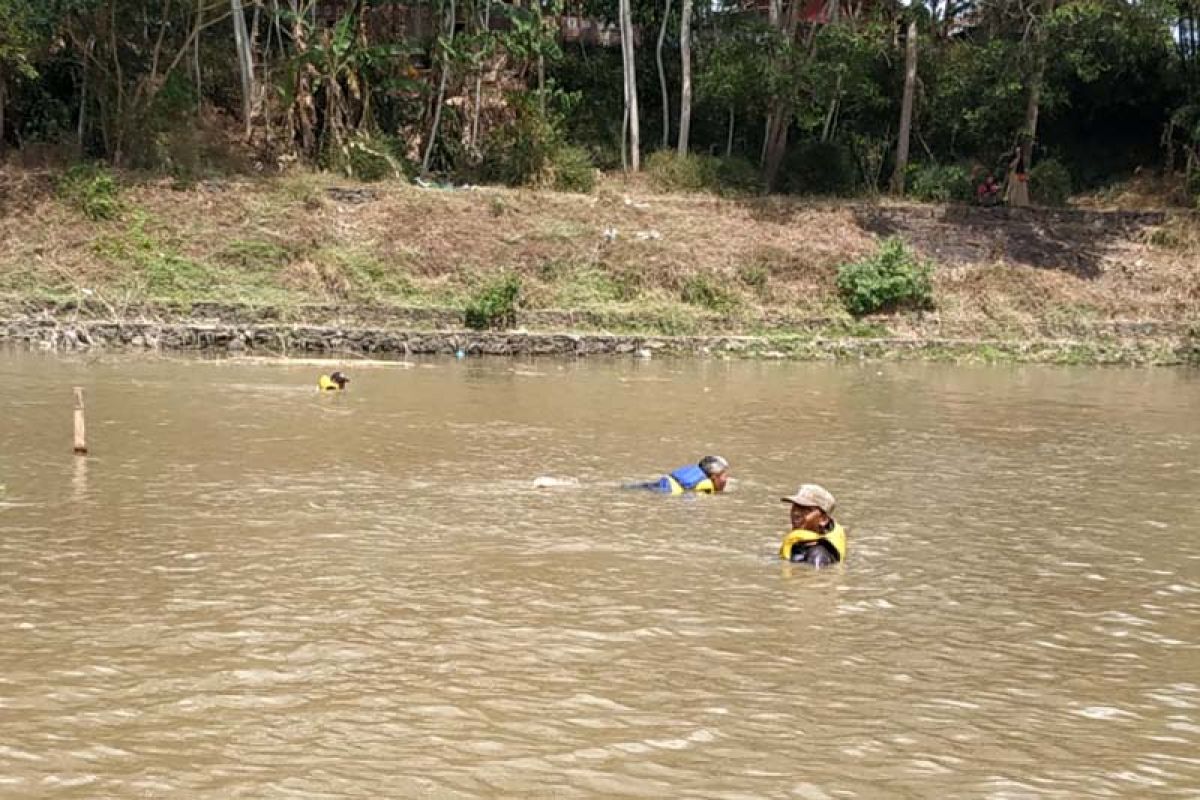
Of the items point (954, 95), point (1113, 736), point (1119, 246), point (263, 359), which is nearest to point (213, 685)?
point (1113, 736)

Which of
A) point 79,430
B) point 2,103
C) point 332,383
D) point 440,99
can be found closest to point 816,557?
point 79,430

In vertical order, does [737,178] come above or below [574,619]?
above

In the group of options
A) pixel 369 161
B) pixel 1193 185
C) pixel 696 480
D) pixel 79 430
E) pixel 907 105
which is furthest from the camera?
pixel 1193 185

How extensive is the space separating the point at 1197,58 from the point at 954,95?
727cm

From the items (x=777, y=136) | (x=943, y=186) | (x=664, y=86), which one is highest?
(x=664, y=86)

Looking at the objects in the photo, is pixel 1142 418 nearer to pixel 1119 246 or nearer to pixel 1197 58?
pixel 1119 246

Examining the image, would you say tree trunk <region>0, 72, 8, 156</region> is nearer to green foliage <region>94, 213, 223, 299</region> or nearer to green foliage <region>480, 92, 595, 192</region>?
green foliage <region>94, 213, 223, 299</region>

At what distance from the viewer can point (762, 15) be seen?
3769 cm

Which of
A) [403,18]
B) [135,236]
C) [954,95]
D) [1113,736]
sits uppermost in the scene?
[403,18]

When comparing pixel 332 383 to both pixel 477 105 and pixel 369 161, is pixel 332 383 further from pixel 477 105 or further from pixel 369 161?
pixel 477 105

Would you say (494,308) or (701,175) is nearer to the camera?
(494,308)

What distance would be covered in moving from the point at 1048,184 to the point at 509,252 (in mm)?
16285

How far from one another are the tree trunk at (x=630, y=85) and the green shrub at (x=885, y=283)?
9.11 m

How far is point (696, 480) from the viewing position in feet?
34.0
